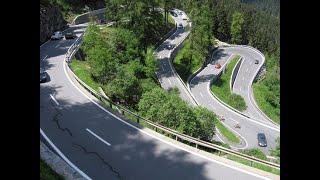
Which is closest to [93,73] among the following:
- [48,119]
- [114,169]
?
[48,119]

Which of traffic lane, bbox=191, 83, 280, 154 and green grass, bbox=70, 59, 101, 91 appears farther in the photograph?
traffic lane, bbox=191, 83, 280, 154

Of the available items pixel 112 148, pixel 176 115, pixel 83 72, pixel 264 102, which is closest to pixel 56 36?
pixel 83 72

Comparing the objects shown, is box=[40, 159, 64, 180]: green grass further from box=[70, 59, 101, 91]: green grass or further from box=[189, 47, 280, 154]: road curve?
box=[189, 47, 280, 154]: road curve

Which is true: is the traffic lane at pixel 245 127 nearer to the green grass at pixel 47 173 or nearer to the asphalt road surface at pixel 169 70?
the asphalt road surface at pixel 169 70

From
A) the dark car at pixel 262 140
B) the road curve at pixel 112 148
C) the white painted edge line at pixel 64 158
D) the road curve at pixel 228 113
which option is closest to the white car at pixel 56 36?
the road curve at pixel 228 113

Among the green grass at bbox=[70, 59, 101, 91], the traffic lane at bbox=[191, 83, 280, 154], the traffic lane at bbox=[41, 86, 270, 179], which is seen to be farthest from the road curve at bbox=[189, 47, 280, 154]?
the traffic lane at bbox=[41, 86, 270, 179]
